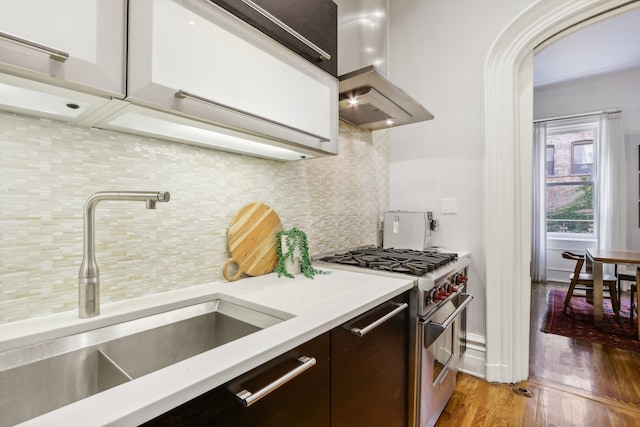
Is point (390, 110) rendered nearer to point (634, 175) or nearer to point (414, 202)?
point (414, 202)

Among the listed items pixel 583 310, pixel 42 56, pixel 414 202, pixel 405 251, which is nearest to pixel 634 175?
pixel 583 310

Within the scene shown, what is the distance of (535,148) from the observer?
15.8 ft

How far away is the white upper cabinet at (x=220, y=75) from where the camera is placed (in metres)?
0.75

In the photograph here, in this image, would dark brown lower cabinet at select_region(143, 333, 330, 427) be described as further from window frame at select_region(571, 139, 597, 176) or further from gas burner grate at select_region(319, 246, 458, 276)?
window frame at select_region(571, 139, 597, 176)

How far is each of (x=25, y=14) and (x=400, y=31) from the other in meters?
2.53

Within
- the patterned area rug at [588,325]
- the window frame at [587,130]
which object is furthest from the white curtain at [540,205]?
the patterned area rug at [588,325]

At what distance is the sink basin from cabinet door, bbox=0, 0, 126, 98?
2.09 ft

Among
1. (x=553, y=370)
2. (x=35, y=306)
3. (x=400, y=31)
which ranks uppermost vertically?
(x=400, y=31)

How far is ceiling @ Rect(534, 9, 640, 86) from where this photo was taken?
3.17 meters

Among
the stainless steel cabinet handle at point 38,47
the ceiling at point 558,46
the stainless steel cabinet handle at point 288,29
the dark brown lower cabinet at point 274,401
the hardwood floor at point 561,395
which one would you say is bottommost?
the hardwood floor at point 561,395

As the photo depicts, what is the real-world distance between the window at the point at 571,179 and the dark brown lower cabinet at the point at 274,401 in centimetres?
559

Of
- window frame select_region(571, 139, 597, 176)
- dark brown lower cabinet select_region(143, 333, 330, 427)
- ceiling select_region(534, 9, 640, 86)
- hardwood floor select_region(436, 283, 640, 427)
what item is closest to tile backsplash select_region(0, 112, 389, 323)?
dark brown lower cabinet select_region(143, 333, 330, 427)

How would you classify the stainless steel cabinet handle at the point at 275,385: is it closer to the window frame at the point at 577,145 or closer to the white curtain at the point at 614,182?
the white curtain at the point at 614,182

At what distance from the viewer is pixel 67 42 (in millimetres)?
626
